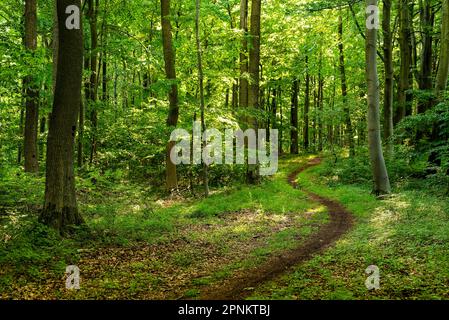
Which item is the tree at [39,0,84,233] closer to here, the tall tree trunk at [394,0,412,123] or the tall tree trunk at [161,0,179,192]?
the tall tree trunk at [161,0,179,192]

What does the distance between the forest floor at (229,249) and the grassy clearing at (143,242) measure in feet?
0.09

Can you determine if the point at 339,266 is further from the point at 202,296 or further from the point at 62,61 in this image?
the point at 62,61

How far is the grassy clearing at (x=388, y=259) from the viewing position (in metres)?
6.15

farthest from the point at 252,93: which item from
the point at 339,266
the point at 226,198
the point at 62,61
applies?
the point at 339,266

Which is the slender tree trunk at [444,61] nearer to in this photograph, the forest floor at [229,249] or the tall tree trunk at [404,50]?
the tall tree trunk at [404,50]

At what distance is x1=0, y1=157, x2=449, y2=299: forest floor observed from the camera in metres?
6.54

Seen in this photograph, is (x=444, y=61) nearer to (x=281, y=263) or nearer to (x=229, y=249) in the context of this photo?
(x=229, y=249)

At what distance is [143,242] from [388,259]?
571cm

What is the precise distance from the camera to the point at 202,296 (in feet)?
21.1

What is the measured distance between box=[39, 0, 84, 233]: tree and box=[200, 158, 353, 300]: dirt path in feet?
14.2

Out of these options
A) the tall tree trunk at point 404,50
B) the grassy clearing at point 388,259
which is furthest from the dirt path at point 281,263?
the tall tree trunk at point 404,50

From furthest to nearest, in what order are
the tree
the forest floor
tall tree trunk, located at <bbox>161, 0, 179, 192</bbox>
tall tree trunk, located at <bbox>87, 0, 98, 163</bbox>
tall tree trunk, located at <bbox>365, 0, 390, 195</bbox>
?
tall tree trunk, located at <bbox>87, 0, 98, 163</bbox> < tall tree trunk, located at <bbox>161, 0, 179, 192</bbox> < tall tree trunk, located at <bbox>365, 0, 390, 195</bbox> < the tree < the forest floor

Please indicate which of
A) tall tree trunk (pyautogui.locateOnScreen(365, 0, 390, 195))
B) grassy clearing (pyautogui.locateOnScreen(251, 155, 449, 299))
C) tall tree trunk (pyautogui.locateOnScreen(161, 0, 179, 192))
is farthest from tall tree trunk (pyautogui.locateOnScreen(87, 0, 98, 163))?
grassy clearing (pyautogui.locateOnScreen(251, 155, 449, 299))

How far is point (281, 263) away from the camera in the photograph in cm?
826
